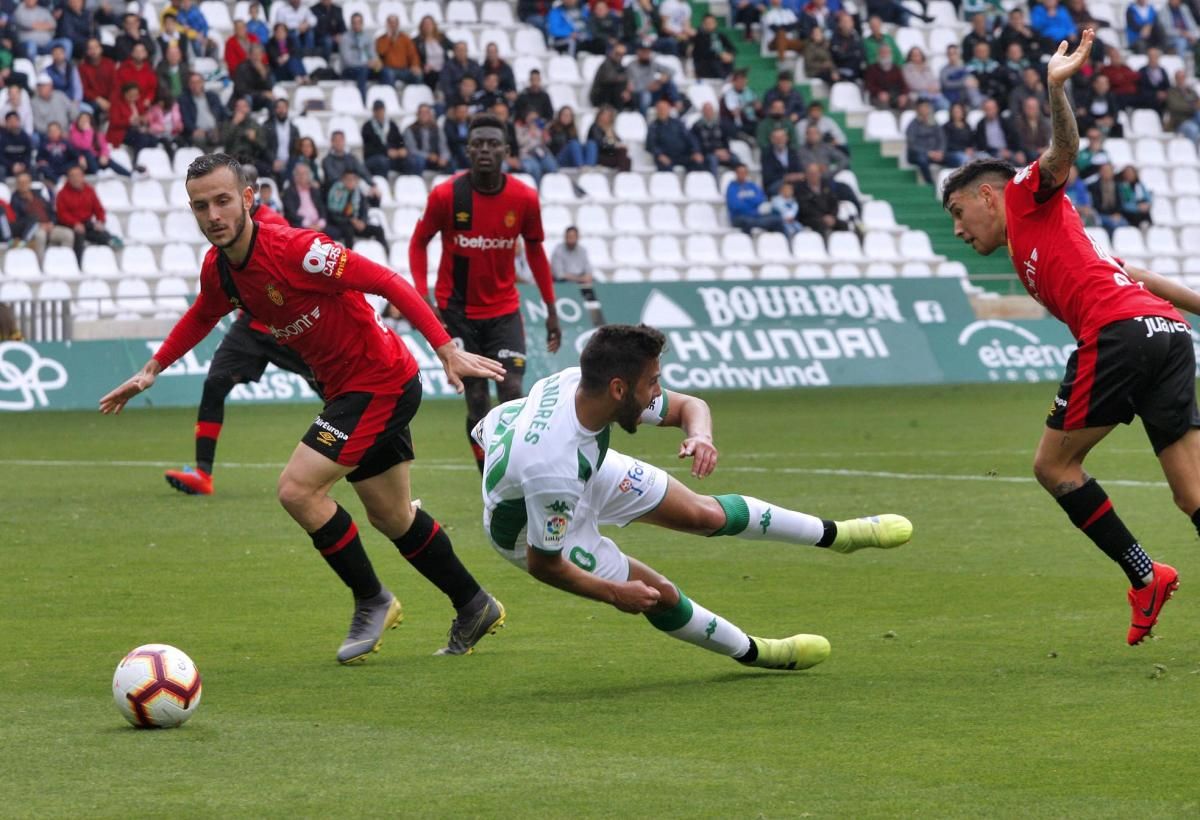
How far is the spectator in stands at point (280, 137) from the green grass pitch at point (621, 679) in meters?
12.1

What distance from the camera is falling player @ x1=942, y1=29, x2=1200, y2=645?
24.5ft

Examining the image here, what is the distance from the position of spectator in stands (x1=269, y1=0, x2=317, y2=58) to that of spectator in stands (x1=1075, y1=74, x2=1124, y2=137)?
13.2 metres

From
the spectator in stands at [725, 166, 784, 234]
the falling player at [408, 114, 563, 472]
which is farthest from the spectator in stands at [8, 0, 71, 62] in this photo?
the falling player at [408, 114, 563, 472]

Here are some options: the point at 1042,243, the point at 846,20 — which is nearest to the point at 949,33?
the point at 846,20

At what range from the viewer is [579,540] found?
6.97 meters

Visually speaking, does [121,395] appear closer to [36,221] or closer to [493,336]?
[493,336]

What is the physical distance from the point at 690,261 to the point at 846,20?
6.75 m

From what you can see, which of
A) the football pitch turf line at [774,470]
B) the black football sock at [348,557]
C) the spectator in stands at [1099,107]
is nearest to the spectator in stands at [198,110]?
the football pitch turf line at [774,470]

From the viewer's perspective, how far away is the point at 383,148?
2706cm

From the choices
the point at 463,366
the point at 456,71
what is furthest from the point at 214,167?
the point at 456,71

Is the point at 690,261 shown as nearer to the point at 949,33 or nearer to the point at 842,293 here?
the point at 842,293

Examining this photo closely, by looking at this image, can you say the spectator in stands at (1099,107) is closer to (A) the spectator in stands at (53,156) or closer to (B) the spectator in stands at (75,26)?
(B) the spectator in stands at (75,26)

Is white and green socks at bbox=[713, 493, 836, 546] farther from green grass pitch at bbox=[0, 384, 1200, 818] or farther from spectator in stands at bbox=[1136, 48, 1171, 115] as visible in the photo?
spectator in stands at bbox=[1136, 48, 1171, 115]

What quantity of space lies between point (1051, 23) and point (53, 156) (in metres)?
18.0
